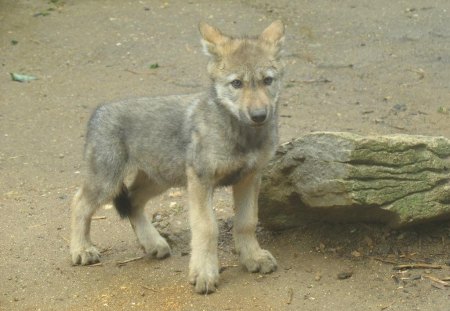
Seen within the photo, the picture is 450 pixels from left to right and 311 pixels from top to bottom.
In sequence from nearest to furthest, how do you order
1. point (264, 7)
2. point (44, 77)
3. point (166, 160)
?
point (166, 160) < point (44, 77) < point (264, 7)

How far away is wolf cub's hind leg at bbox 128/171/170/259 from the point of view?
6980 millimetres

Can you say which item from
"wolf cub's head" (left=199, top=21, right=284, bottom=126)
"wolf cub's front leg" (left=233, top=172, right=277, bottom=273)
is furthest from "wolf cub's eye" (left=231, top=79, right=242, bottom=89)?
"wolf cub's front leg" (left=233, top=172, right=277, bottom=273)

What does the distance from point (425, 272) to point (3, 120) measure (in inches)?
253

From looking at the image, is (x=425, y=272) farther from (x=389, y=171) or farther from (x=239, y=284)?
(x=239, y=284)

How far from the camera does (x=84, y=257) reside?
6.98 metres

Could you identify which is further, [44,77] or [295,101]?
[44,77]

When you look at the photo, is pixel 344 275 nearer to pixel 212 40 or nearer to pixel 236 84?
pixel 236 84

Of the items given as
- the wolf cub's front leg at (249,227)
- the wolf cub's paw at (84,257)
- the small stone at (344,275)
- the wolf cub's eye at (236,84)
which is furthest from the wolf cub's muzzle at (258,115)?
the wolf cub's paw at (84,257)

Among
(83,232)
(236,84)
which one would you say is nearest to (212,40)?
(236,84)

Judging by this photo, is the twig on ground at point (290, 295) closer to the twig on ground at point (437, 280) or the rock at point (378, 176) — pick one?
the rock at point (378, 176)

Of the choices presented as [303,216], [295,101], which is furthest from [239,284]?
[295,101]

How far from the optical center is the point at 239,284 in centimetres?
631

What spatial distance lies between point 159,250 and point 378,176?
1.96 metres

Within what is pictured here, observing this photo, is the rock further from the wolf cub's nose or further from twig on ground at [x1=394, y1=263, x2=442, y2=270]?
the wolf cub's nose
